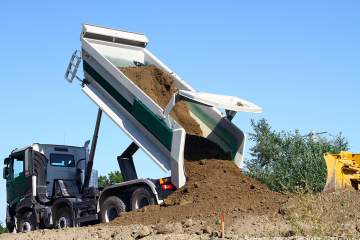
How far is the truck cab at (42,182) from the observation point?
17.5m

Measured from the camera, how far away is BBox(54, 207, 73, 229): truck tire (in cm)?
1673

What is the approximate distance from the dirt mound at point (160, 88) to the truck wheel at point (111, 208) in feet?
7.80

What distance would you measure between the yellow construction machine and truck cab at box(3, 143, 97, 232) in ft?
20.3

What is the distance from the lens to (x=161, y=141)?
48.0ft

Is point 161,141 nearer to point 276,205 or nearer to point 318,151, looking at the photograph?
point 276,205

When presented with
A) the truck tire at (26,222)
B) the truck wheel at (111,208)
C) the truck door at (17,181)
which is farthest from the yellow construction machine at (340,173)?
the truck door at (17,181)

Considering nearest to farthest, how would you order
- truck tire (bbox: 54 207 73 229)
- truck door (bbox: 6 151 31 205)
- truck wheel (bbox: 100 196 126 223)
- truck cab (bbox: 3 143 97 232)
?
truck wheel (bbox: 100 196 126 223) → truck tire (bbox: 54 207 73 229) → truck cab (bbox: 3 143 97 232) → truck door (bbox: 6 151 31 205)

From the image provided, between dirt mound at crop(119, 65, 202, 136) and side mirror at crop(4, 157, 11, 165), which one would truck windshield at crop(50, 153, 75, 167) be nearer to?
side mirror at crop(4, 157, 11, 165)

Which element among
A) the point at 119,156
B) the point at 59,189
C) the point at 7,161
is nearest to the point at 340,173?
the point at 119,156

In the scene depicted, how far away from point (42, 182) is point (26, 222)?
1234 millimetres

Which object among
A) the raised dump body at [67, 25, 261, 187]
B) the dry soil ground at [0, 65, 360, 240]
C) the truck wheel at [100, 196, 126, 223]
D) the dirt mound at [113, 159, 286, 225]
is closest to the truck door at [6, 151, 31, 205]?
the dry soil ground at [0, 65, 360, 240]

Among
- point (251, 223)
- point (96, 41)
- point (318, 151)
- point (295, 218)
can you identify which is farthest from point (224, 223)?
point (318, 151)

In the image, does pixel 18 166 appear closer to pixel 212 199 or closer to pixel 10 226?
pixel 10 226

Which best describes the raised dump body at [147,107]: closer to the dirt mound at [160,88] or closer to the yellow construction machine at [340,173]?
the dirt mound at [160,88]
